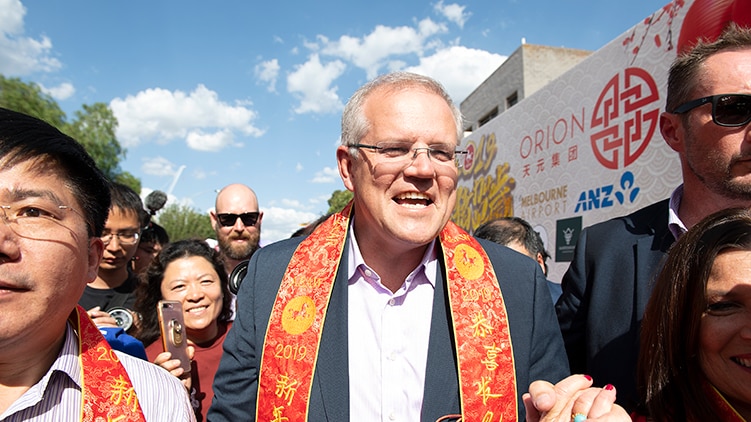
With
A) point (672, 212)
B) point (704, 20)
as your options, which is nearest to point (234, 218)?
point (672, 212)

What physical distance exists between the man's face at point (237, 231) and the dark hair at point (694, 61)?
314cm

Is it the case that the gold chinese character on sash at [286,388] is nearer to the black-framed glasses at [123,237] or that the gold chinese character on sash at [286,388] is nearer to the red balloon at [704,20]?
the black-framed glasses at [123,237]

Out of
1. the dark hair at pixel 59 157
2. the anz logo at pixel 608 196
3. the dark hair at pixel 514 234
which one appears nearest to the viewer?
the dark hair at pixel 59 157

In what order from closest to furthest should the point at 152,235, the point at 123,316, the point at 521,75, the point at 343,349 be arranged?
the point at 343,349 → the point at 123,316 → the point at 152,235 → the point at 521,75

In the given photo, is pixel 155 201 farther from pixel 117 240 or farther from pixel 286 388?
pixel 286 388

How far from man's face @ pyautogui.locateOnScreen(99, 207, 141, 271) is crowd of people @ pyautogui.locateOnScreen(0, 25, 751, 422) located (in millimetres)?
1490

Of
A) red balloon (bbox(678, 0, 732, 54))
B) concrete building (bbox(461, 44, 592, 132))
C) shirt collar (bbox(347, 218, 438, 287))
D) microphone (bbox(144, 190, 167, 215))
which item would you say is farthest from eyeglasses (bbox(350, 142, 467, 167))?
concrete building (bbox(461, 44, 592, 132))

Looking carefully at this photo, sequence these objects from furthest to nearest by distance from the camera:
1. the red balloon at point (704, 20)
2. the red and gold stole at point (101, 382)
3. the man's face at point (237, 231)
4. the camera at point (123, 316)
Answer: the man's face at point (237, 231), the red balloon at point (704, 20), the camera at point (123, 316), the red and gold stole at point (101, 382)

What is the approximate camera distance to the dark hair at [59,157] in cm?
122

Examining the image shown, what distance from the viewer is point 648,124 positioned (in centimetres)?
468

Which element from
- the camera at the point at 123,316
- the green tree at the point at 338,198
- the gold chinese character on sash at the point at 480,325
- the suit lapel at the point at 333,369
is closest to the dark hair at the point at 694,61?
the gold chinese character on sash at the point at 480,325

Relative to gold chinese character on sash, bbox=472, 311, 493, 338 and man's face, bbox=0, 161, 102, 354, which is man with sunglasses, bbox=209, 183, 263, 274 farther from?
man's face, bbox=0, 161, 102, 354

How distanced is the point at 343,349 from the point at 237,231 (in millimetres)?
2626

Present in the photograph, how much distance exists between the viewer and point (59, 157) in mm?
1292
